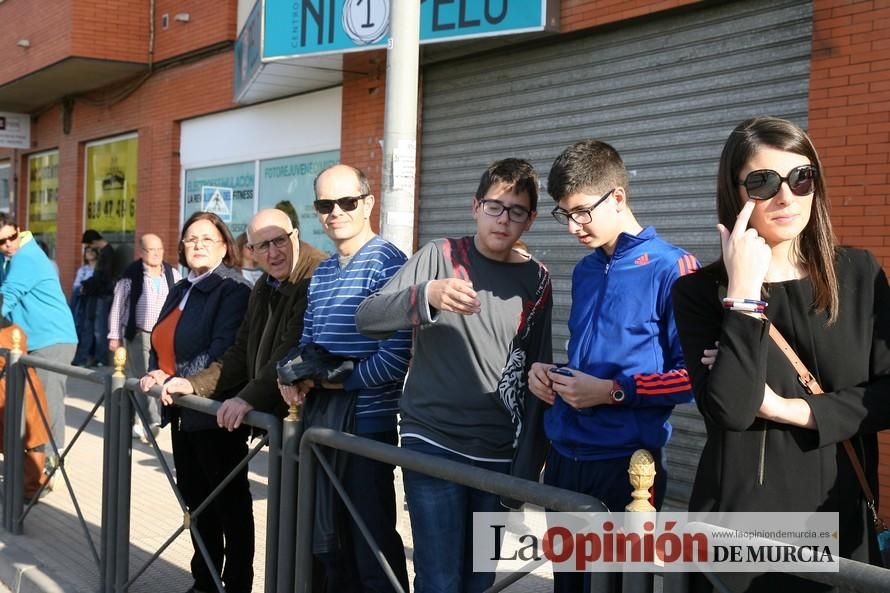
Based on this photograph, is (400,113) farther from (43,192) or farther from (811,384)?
(43,192)

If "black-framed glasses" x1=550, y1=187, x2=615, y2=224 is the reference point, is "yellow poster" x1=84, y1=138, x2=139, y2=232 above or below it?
above

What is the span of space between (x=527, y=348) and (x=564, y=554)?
0.90 meters

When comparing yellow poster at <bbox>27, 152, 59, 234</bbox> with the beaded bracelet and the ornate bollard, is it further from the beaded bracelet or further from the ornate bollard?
the beaded bracelet

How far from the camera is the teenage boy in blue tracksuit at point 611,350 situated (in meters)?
2.82

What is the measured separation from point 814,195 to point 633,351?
725mm

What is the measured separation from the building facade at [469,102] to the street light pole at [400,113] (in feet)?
8.81

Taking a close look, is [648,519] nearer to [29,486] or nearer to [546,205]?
[29,486]

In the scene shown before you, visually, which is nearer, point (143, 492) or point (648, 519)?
point (648, 519)

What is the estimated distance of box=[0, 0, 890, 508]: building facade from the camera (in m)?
6.30

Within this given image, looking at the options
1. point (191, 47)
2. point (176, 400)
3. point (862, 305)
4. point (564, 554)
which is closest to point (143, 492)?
point (176, 400)

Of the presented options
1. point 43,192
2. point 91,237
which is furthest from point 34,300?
point 43,192

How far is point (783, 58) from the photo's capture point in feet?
21.9

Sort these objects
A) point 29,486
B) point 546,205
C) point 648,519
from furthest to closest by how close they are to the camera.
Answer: point 546,205 → point 29,486 → point 648,519

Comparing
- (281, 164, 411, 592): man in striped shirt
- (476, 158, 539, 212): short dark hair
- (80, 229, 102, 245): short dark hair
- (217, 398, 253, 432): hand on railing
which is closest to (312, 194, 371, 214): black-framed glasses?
(281, 164, 411, 592): man in striped shirt
